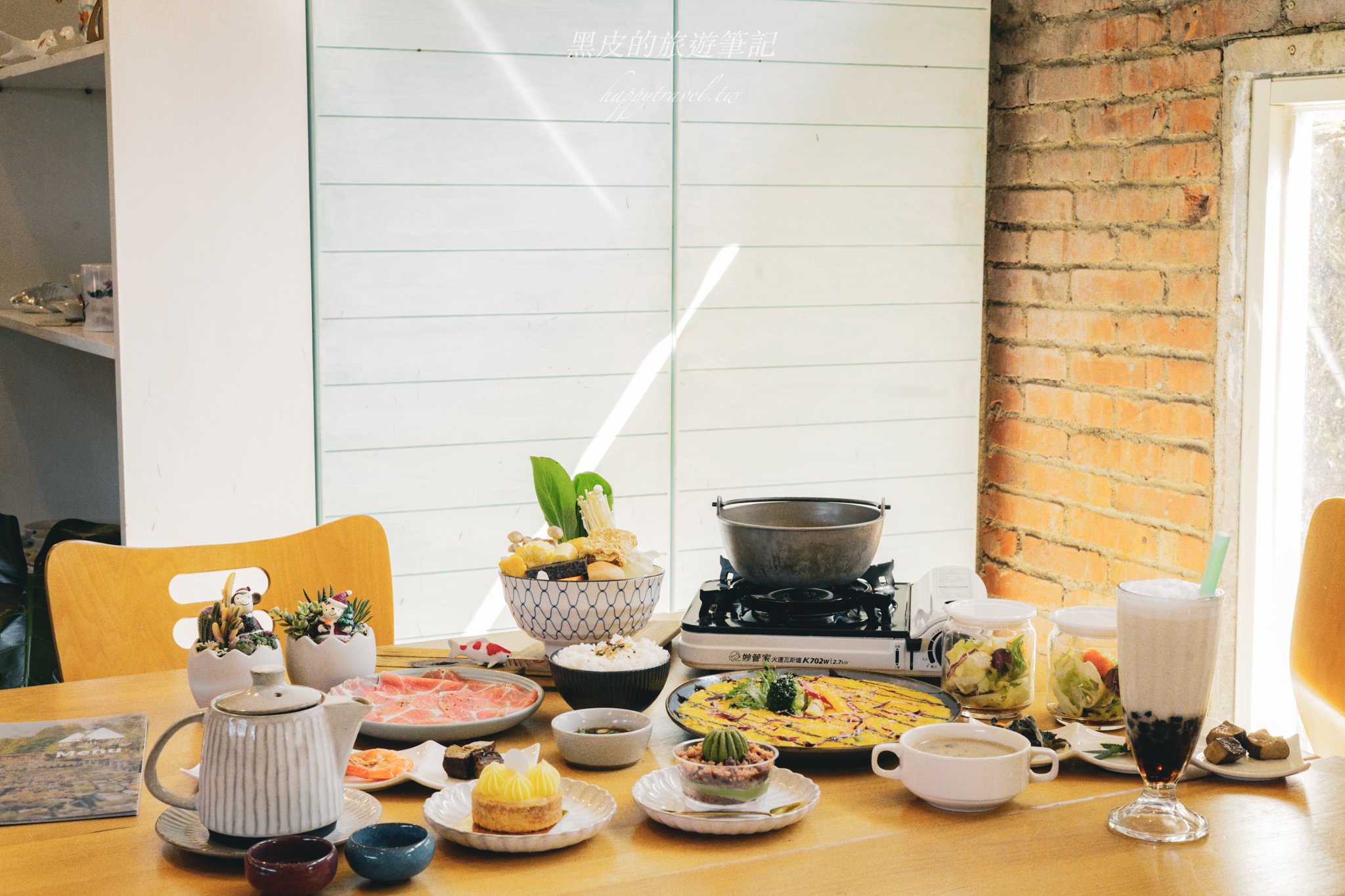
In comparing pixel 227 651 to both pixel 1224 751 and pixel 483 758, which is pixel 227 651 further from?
pixel 1224 751

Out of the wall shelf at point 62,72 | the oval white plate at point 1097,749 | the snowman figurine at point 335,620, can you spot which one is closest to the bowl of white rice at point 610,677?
the snowman figurine at point 335,620

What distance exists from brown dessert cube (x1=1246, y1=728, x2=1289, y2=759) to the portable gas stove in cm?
36

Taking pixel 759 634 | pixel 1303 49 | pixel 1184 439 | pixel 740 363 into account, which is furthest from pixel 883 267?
pixel 759 634

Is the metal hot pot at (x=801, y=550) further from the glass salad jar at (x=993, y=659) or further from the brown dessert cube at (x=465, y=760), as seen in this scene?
the brown dessert cube at (x=465, y=760)

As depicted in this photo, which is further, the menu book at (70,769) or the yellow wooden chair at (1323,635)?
the yellow wooden chair at (1323,635)

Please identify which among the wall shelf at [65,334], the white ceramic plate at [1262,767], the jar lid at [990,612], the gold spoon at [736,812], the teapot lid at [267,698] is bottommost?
the gold spoon at [736,812]

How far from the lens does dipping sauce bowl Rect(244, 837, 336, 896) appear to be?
979 millimetres

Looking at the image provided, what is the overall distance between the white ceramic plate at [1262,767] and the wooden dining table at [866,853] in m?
0.01

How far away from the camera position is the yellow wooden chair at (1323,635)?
1.64 meters

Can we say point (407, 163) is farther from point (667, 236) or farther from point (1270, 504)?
point (1270, 504)

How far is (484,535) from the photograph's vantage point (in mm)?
2592

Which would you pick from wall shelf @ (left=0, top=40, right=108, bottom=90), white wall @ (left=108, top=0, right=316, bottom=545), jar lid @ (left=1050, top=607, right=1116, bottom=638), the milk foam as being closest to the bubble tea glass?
Result: the milk foam

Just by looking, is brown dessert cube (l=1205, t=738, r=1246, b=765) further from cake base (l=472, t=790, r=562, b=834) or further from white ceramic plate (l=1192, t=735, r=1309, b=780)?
cake base (l=472, t=790, r=562, b=834)

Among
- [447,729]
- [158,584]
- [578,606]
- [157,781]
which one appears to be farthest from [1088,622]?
[158,584]
